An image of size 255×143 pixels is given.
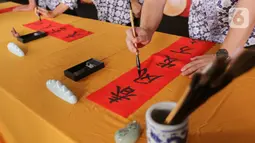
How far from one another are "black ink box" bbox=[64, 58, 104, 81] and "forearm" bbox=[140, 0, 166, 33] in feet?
1.01

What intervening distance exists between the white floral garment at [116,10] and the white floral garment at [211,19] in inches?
20.1

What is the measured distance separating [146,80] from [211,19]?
535mm

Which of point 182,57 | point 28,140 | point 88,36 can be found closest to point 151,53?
point 182,57

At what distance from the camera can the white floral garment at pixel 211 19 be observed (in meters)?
1.04

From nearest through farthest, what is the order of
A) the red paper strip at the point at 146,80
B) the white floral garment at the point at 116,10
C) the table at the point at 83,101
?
the table at the point at 83,101 → the red paper strip at the point at 146,80 → the white floral garment at the point at 116,10

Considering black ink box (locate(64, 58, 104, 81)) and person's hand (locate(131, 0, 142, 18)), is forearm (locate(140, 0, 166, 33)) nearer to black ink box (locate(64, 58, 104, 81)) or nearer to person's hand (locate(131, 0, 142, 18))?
black ink box (locate(64, 58, 104, 81))

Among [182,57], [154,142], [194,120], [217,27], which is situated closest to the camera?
[154,142]

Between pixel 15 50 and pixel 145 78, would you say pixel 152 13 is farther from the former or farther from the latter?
pixel 15 50

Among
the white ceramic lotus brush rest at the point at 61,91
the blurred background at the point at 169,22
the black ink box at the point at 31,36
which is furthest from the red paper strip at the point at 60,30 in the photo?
the blurred background at the point at 169,22

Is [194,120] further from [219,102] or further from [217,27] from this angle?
[217,27]

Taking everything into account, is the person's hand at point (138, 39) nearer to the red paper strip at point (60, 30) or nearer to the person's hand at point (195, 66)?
the person's hand at point (195, 66)

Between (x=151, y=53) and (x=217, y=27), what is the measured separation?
39 centimetres

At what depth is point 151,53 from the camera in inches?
36.6

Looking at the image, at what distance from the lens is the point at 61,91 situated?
0.70m
